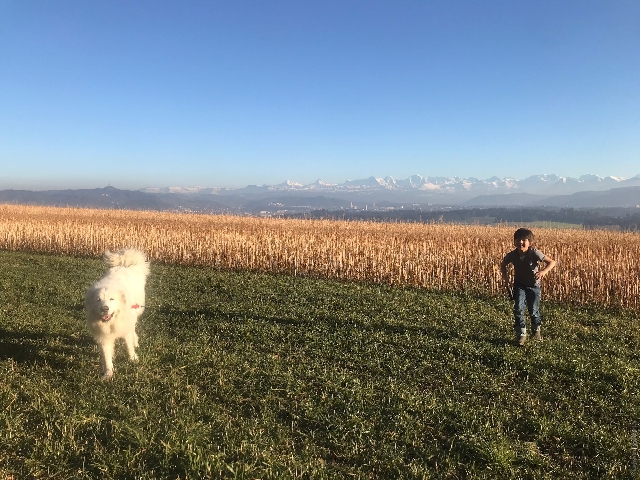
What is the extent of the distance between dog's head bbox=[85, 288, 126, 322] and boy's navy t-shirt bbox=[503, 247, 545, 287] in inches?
241

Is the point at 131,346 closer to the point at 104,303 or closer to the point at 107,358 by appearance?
the point at 107,358

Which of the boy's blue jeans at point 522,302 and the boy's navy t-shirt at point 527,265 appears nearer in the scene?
the boy's navy t-shirt at point 527,265

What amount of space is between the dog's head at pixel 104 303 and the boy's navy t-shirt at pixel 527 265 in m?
6.12

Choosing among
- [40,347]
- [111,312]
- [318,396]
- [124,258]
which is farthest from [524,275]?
[40,347]

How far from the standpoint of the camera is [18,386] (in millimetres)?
4953

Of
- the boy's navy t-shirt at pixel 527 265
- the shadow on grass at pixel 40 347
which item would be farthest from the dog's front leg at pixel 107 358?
the boy's navy t-shirt at pixel 527 265

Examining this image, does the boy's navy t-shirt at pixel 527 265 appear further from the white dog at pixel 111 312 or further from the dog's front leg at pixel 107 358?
the dog's front leg at pixel 107 358

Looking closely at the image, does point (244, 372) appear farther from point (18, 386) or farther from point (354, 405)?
point (18, 386)

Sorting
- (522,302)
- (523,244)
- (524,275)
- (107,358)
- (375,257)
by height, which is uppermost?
(523,244)

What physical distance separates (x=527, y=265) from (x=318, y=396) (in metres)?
4.24

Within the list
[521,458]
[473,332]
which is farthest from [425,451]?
[473,332]

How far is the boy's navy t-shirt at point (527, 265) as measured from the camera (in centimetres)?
662

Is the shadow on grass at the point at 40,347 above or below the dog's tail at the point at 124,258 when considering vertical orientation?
below

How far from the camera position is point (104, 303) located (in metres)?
5.09
